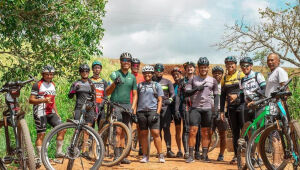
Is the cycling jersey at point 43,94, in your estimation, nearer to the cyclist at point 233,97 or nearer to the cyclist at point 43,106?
the cyclist at point 43,106

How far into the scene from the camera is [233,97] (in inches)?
307

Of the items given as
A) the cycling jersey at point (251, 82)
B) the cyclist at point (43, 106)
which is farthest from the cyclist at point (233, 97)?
the cyclist at point (43, 106)

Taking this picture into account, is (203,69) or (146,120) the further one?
(203,69)

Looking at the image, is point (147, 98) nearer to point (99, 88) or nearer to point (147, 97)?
point (147, 97)

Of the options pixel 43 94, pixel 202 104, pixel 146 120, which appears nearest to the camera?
pixel 43 94

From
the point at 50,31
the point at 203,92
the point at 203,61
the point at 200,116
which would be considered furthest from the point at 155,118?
the point at 50,31

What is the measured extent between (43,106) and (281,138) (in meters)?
4.32

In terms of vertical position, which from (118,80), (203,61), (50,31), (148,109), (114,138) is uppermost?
(50,31)

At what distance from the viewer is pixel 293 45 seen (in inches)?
679

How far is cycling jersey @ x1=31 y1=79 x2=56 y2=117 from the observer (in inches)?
279

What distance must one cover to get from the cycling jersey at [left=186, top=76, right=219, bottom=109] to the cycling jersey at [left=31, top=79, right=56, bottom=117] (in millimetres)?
2840

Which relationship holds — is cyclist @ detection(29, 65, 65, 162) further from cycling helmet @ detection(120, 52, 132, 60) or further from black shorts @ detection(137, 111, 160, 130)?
black shorts @ detection(137, 111, 160, 130)

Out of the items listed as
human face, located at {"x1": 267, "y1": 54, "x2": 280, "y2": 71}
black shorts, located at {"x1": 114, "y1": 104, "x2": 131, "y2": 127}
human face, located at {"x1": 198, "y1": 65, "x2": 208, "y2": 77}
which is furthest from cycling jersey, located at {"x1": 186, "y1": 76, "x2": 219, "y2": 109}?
human face, located at {"x1": 267, "y1": 54, "x2": 280, "y2": 71}

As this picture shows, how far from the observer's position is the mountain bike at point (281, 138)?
15.7ft
